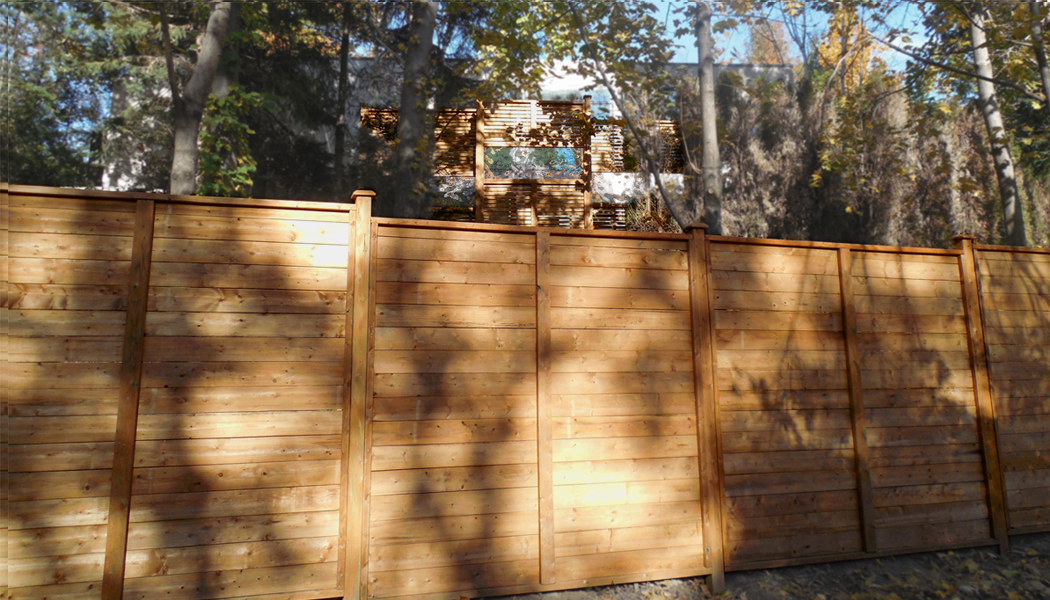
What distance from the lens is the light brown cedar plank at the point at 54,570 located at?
2.70 meters

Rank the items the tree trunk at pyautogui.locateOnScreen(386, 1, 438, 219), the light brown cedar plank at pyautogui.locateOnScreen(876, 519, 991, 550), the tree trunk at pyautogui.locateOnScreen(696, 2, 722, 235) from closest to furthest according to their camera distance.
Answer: the light brown cedar plank at pyautogui.locateOnScreen(876, 519, 991, 550) → the tree trunk at pyautogui.locateOnScreen(696, 2, 722, 235) → the tree trunk at pyautogui.locateOnScreen(386, 1, 438, 219)

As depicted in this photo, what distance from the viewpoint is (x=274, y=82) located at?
9922 mm

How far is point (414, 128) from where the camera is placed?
795 cm

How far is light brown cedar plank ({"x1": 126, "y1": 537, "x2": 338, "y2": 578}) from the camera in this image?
2848 millimetres

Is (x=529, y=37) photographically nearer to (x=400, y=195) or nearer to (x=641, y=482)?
(x=400, y=195)

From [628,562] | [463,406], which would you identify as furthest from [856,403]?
[463,406]

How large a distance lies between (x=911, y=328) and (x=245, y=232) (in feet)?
16.1

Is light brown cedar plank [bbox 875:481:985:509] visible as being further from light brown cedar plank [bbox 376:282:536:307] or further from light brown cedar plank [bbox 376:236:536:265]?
light brown cedar plank [bbox 376:236:536:265]

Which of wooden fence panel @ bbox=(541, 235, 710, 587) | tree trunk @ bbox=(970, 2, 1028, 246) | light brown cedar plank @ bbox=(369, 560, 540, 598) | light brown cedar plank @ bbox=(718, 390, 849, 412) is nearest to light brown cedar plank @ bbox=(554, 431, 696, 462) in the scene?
wooden fence panel @ bbox=(541, 235, 710, 587)

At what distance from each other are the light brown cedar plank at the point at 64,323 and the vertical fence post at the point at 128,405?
0.08 m

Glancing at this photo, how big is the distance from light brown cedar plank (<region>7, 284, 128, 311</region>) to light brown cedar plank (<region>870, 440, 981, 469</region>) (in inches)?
202

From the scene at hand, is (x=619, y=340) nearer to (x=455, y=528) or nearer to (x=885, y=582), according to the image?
(x=455, y=528)

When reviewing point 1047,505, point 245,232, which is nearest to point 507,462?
point 245,232

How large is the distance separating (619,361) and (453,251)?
1.34 meters
